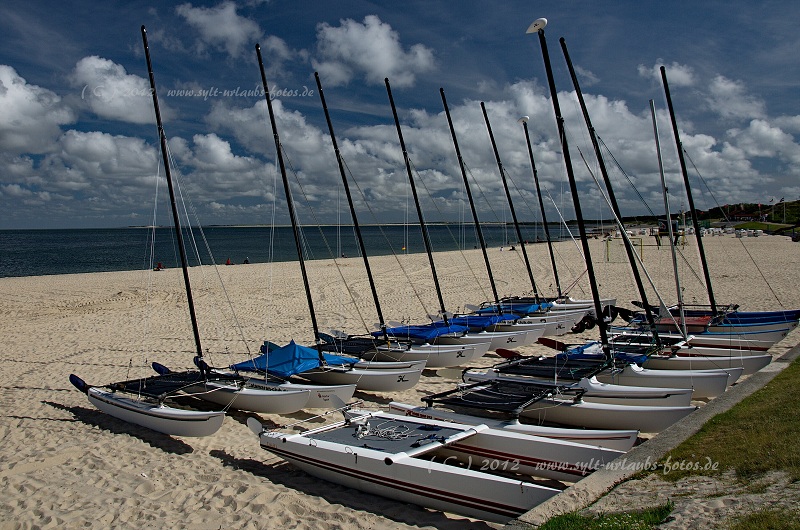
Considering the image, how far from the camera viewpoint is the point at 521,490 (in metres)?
6.50

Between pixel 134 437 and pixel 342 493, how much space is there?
485cm

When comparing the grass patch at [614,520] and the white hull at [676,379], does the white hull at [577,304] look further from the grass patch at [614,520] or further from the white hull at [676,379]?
the grass patch at [614,520]

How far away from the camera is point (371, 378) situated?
12.0m

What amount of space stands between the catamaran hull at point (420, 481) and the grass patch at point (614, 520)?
4.18 ft

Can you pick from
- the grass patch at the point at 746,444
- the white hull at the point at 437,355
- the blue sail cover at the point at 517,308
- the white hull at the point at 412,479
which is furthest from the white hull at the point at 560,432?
the blue sail cover at the point at 517,308

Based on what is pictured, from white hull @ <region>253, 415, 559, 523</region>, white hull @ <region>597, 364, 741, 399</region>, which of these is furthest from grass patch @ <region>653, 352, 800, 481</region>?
white hull @ <region>597, 364, 741, 399</region>

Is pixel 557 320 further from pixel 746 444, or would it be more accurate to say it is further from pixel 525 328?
pixel 746 444

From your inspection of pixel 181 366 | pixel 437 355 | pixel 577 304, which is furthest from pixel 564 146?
pixel 181 366

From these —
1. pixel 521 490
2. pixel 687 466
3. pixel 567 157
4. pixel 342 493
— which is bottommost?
pixel 342 493

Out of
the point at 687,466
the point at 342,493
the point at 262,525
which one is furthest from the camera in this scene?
the point at 342,493

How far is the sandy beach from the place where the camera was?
7.22m

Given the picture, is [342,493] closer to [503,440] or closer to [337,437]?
[337,437]

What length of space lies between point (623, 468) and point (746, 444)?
1.50m

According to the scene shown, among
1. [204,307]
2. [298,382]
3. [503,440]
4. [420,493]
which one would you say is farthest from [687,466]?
Answer: [204,307]
